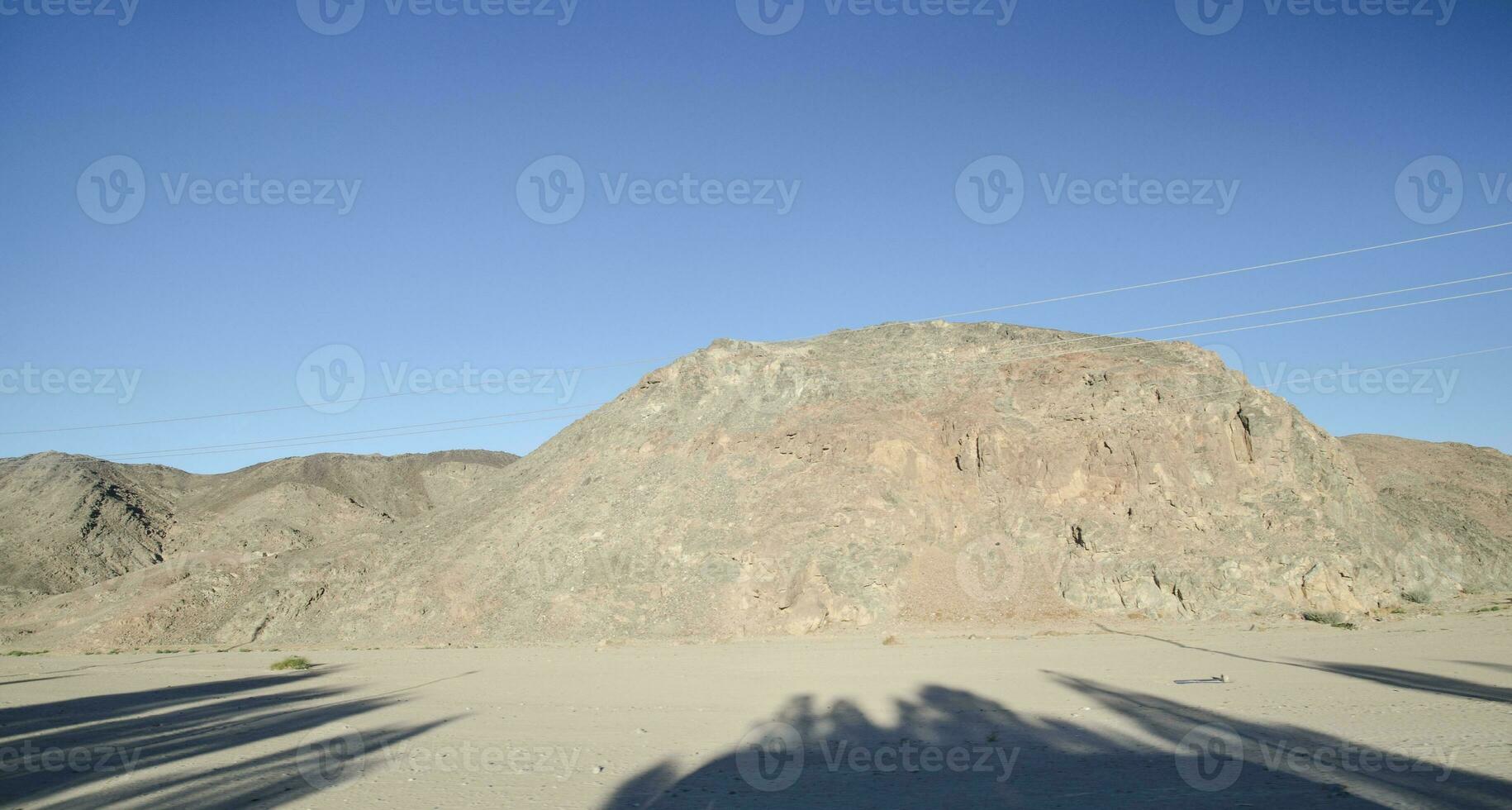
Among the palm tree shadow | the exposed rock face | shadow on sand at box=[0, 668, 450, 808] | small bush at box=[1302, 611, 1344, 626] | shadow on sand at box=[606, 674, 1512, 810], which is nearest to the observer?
shadow on sand at box=[606, 674, 1512, 810]

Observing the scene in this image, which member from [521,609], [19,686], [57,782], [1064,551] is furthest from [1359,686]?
[19,686]

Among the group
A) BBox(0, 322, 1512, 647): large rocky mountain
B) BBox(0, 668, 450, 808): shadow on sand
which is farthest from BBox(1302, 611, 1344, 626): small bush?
BBox(0, 668, 450, 808): shadow on sand

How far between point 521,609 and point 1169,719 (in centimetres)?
2981

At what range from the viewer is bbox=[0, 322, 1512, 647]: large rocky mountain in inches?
1462

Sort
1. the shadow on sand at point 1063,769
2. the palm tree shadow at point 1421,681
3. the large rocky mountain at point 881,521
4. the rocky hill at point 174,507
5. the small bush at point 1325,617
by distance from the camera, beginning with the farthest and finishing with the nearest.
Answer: the rocky hill at point 174,507 < the large rocky mountain at point 881,521 < the small bush at point 1325,617 < the palm tree shadow at point 1421,681 < the shadow on sand at point 1063,769

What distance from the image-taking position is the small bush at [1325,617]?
32188 millimetres

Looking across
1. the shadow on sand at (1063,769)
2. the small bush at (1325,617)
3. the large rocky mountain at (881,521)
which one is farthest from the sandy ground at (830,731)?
the large rocky mountain at (881,521)

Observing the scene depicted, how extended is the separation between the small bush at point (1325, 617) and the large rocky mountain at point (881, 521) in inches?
37.1

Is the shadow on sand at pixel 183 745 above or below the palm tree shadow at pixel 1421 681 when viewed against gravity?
below

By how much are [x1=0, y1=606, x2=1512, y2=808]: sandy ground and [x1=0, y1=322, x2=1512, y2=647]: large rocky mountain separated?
7373 millimetres

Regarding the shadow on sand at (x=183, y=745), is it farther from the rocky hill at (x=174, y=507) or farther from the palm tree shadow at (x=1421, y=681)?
the rocky hill at (x=174, y=507)

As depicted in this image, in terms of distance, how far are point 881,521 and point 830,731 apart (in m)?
23.8

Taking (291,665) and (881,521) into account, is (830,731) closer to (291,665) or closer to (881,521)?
(881,521)

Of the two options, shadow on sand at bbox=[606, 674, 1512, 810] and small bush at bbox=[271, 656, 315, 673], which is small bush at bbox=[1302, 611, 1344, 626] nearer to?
shadow on sand at bbox=[606, 674, 1512, 810]
